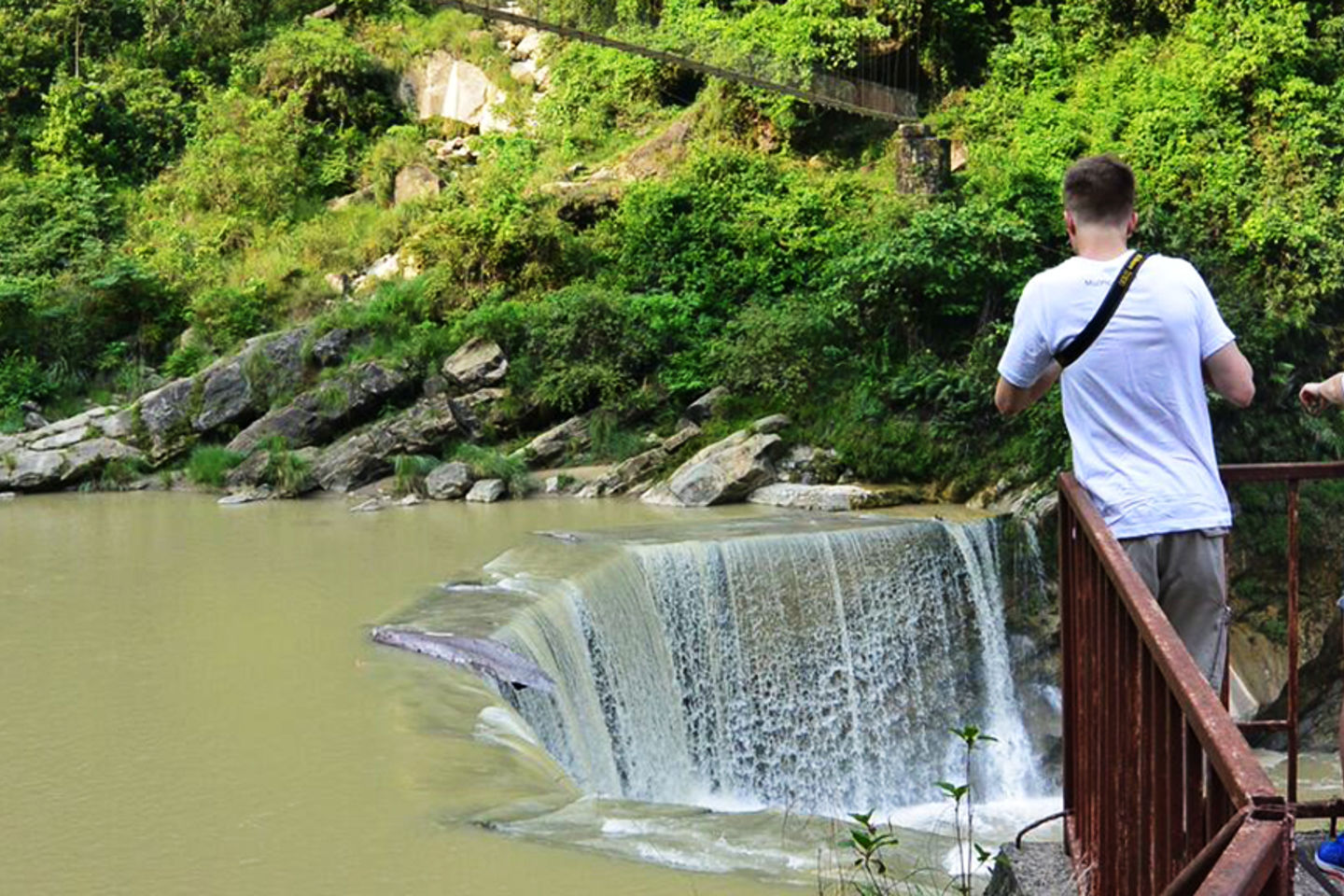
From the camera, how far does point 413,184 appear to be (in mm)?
23781

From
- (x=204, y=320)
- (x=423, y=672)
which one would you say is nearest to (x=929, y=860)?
(x=423, y=672)

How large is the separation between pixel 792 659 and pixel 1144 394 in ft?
28.1

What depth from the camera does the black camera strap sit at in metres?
3.25

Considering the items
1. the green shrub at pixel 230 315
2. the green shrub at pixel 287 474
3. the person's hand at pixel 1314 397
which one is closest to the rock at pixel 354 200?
the green shrub at pixel 230 315

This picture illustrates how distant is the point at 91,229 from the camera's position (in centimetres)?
2375

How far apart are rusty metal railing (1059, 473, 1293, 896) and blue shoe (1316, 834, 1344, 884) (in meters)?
0.39

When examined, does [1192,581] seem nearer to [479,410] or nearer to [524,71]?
[479,410]

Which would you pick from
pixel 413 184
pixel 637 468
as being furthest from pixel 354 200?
pixel 637 468

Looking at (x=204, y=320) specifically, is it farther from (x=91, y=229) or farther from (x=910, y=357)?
(x=910, y=357)

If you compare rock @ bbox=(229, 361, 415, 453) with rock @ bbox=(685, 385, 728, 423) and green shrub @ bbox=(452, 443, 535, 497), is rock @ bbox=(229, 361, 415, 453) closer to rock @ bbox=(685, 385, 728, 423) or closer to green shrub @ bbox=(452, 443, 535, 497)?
Answer: green shrub @ bbox=(452, 443, 535, 497)

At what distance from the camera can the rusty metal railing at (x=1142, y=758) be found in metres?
1.76

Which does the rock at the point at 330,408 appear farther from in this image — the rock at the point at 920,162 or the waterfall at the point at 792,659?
the waterfall at the point at 792,659

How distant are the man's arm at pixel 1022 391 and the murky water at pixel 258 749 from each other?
2.99 meters

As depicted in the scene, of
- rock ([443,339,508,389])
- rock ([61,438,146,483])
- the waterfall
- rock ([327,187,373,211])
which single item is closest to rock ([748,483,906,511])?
the waterfall
